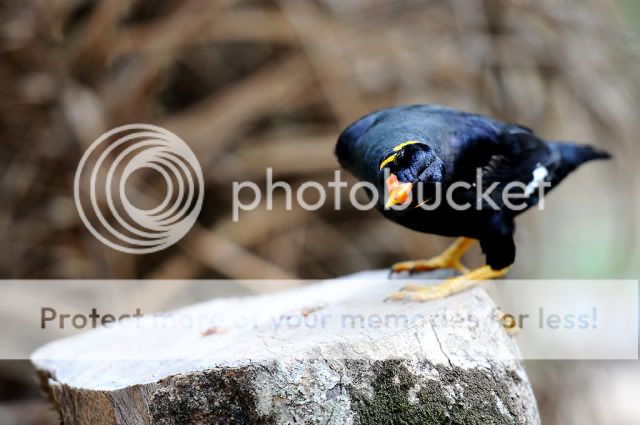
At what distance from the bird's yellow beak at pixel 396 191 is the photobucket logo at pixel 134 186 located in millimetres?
3310

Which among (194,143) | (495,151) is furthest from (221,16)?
(495,151)

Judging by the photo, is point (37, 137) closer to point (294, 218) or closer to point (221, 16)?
point (221, 16)

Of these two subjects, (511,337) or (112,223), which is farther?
(112,223)

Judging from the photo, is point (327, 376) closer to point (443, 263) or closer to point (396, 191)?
point (396, 191)

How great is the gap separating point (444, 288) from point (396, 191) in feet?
2.30

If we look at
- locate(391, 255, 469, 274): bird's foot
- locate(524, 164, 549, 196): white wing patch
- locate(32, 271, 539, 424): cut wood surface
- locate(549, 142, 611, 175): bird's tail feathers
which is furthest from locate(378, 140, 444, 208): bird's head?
locate(549, 142, 611, 175): bird's tail feathers

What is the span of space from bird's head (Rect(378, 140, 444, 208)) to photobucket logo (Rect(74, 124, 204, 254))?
3.30m

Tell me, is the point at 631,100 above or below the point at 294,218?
above

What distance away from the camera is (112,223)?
611cm

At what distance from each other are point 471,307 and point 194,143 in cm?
397

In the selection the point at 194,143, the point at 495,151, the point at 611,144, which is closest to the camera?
the point at 495,151

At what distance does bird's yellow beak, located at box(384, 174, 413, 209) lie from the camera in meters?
2.68

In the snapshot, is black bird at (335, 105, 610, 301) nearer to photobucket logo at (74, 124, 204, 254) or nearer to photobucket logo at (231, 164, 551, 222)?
photobucket logo at (231, 164, 551, 222)

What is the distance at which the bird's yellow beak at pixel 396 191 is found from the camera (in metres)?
2.68
